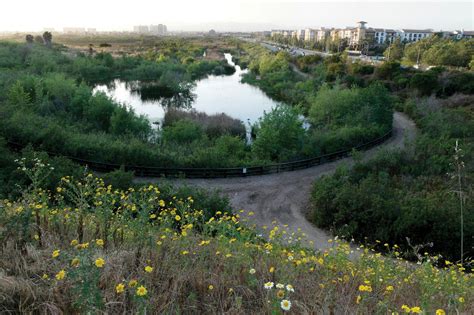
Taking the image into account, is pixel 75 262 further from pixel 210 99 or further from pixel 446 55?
pixel 446 55

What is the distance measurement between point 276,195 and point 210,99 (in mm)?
37994

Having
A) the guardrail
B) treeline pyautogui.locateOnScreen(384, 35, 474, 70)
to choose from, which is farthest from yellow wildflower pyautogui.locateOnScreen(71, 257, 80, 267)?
treeline pyautogui.locateOnScreen(384, 35, 474, 70)

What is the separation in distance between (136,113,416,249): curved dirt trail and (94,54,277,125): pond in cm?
2021

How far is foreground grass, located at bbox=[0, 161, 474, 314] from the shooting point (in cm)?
396

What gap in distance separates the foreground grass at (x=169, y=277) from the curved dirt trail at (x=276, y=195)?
842 cm

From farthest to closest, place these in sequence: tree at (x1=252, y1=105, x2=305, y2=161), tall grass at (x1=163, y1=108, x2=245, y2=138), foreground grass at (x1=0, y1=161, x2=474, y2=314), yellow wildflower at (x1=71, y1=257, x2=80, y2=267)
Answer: tall grass at (x1=163, y1=108, x2=245, y2=138) < tree at (x1=252, y1=105, x2=305, y2=161) < foreground grass at (x1=0, y1=161, x2=474, y2=314) < yellow wildflower at (x1=71, y1=257, x2=80, y2=267)

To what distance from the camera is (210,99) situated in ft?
179

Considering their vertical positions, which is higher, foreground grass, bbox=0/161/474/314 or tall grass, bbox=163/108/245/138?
foreground grass, bbox=0/161/474/314

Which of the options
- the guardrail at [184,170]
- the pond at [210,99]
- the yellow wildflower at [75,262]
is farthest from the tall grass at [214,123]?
the yellow wildflower at [75,262]

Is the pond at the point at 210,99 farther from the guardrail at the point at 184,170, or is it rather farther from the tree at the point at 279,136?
the guardrail at the point at 184,170

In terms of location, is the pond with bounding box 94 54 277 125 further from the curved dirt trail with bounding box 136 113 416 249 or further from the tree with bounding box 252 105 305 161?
the curved dirt trail with bounding box 136 113 416 249

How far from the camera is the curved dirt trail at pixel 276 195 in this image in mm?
15523

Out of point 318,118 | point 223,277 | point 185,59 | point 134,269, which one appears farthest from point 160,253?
point 185,59

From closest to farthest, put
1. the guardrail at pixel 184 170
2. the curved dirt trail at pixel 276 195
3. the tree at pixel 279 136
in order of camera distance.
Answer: the curved dirt trail at pixel 276 195, the guardrail at pixel 184 170, the tree at pixel 279 136
